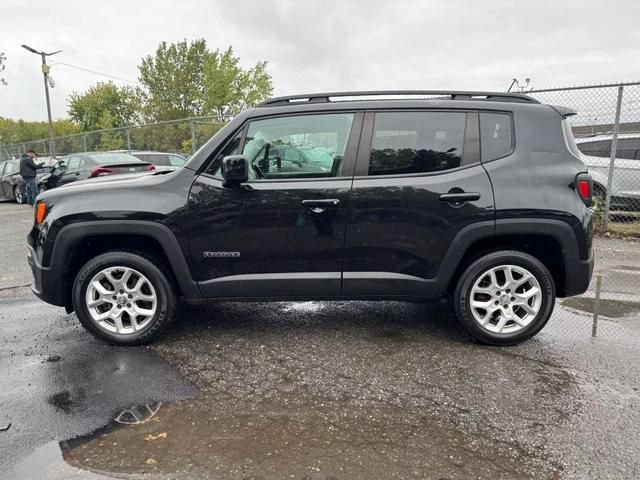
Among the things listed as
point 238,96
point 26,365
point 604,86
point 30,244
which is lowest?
point 26,365

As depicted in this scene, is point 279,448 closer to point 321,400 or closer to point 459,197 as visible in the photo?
point 321,400

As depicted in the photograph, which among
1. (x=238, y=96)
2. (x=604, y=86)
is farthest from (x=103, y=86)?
(x=604, y=86)

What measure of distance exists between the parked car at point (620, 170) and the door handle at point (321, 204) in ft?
20.5

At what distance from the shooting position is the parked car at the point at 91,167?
37.3ft

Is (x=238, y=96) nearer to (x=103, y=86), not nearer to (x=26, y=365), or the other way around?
(x=103, y=86)

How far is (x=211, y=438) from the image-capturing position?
8.63 feet

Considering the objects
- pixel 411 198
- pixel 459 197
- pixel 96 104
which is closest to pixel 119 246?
pixel 411 198

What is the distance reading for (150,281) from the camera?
3.78 metres

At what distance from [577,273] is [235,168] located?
8.95 feet

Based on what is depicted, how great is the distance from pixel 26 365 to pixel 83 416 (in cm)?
107

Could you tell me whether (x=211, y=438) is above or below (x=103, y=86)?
below

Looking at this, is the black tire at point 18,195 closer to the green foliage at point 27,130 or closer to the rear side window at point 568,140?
the rear side window at point 568,140

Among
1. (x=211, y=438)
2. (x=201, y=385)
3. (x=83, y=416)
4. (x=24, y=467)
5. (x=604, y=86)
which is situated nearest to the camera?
(x=24, y=467)

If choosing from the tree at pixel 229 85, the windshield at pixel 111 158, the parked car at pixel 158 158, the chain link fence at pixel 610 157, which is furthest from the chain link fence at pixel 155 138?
the tree at pixel 229 85
